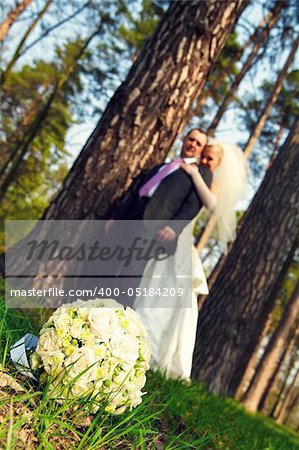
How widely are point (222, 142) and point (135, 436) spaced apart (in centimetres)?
323

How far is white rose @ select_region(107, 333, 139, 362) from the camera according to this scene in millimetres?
2014

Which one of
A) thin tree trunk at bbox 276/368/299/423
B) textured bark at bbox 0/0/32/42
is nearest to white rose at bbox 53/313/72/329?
textured bark at bbox 0/0/32/42

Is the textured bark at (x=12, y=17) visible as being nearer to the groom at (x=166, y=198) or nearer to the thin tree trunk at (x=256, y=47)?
the thin tree trunk at (x=256, y=47)

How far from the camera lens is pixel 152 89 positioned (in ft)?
14.3

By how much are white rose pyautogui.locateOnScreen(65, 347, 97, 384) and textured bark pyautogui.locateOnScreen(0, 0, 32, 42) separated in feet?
40.2

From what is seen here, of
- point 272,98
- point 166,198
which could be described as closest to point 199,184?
point 166,198

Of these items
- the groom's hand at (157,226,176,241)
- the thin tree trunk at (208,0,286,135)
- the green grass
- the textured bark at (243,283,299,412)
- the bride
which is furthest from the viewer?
the thin tree trunk at (208,0,286,135)

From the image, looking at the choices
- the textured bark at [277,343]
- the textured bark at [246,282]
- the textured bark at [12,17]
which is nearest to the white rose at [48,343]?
the textured bark at [246,282]

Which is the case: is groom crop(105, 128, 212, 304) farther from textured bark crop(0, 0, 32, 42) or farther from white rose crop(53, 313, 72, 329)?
textured bark crop(0, 0, 32, 42)

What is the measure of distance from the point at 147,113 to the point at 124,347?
2693 mm

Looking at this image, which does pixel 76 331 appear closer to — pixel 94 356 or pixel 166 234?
pixel 94 356

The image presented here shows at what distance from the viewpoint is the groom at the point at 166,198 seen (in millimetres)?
4254

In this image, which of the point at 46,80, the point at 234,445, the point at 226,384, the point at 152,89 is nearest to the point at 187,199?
the point at 152,89

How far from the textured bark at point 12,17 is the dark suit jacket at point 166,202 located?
32.5 feet
